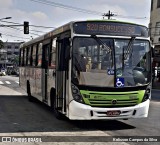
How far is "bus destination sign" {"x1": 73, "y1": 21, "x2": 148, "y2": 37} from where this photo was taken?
10.0 meters

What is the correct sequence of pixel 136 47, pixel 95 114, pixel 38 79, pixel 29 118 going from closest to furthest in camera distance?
pixel 95 114, pixel 136 47, pixel 29 118, pixel 38 79

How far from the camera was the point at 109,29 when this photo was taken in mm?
10195

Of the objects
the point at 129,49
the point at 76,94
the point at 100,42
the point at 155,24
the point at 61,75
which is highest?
the point at 155,24

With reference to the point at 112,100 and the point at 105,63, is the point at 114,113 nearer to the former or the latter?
the point at 112,100

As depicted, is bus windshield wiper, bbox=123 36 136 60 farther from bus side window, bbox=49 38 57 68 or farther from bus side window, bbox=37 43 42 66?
bus side window, bbox=37 43 42 66

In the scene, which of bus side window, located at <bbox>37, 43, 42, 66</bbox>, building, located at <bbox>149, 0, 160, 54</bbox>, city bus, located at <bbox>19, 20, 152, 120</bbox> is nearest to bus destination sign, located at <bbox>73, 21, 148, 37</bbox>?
city bus, located at <bbox>19, 20, 152, 120</bbox>

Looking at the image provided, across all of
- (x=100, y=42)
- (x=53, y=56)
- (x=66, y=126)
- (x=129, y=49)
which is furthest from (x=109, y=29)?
(x=66, y=126)

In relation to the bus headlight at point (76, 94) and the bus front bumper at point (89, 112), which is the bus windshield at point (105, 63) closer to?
the bus headlight at point (76, 94)

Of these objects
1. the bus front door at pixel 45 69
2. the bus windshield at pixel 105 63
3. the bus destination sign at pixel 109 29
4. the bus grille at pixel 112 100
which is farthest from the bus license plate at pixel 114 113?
the bus front door at pixel 45 69

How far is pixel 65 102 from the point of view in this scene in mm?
10453

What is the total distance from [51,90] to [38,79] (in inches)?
112

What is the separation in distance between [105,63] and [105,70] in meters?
0.20

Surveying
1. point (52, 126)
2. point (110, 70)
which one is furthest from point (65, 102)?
point (110, 70)

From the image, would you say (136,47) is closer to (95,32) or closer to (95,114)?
(95,32)
